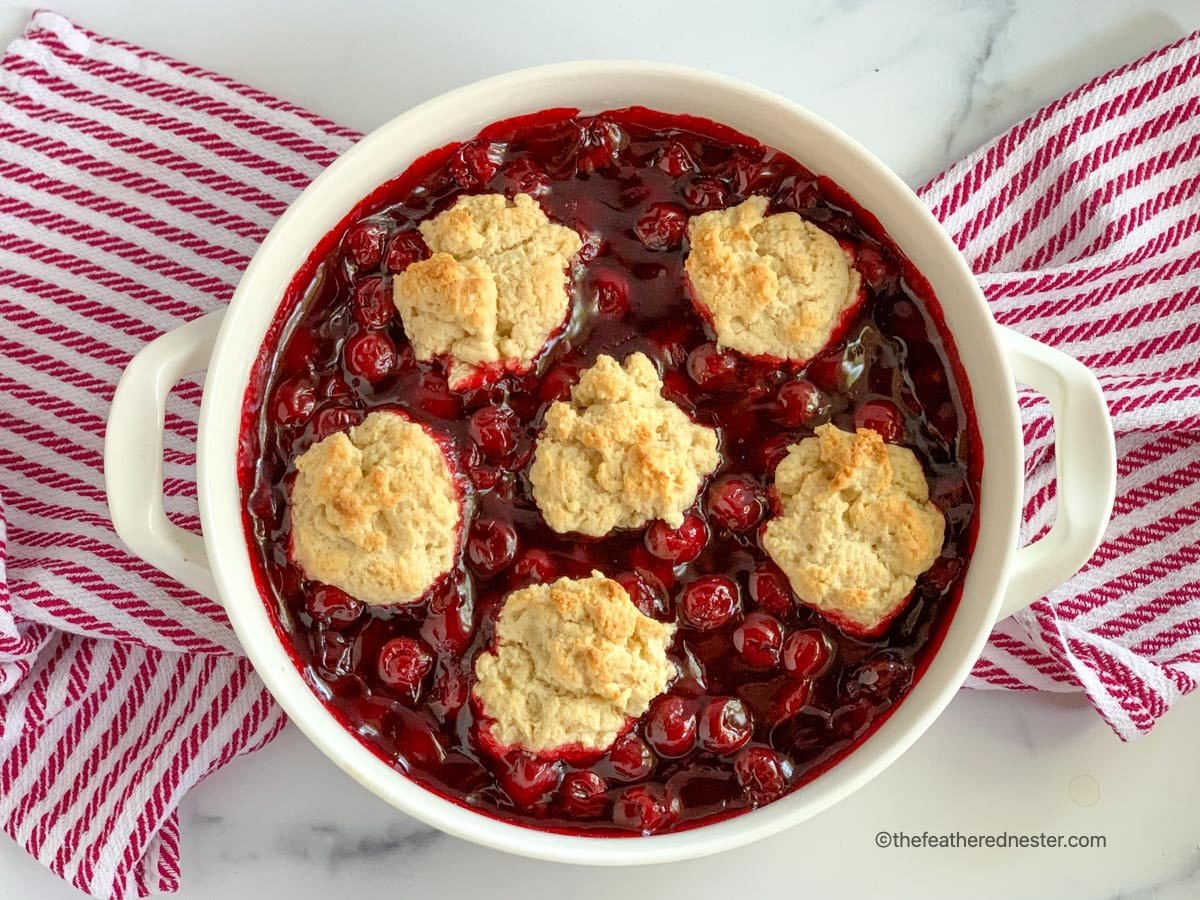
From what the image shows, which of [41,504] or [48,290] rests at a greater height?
[48,290]

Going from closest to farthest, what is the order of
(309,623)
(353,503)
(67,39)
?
(353,503), (309,623), (67,39)

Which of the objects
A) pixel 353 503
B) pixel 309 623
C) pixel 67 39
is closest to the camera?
pixel 353 503

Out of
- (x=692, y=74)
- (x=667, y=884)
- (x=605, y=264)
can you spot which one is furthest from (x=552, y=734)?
(x=692, y=74)

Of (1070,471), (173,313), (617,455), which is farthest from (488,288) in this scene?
(1070,471)

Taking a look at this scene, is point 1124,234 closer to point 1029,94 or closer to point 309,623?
point 1029,94

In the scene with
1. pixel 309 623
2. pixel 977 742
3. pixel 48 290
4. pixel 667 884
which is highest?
pixel 48 290

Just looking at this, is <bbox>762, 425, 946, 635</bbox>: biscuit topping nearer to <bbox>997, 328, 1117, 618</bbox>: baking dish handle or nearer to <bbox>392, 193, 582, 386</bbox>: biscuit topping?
<bbox>997, 328, 1117, 618</bbox>: baking dish handle

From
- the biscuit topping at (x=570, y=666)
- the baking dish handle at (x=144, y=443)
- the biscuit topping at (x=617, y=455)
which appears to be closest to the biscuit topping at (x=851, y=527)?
the biscuit topping at (x=617, y=455)
